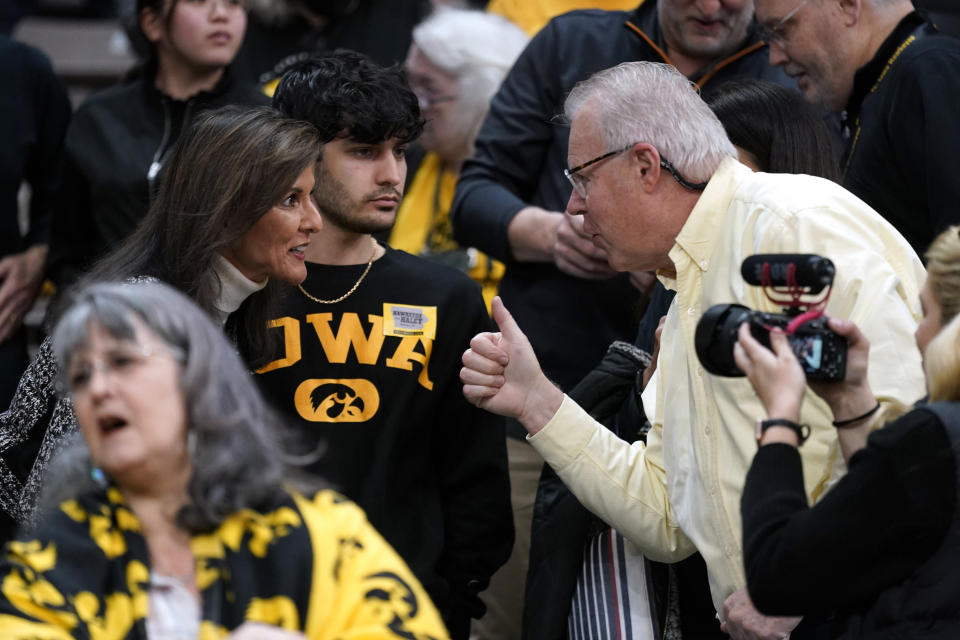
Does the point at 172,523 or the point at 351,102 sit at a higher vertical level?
the point at 351,102

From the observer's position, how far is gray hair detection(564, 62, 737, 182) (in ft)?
10.5

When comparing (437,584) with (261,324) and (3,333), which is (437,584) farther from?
(3,333)

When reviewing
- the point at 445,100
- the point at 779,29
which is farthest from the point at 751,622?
the point at 445,100

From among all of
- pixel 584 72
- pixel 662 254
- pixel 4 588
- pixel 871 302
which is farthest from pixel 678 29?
pixel 4 588

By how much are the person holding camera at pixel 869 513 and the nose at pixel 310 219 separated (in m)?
1.16

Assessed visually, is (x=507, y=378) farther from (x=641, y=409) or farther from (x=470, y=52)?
(x=470, y=52)

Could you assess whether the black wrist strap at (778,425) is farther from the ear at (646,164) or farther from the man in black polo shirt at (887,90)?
the man in black polo shirt at (887,90)

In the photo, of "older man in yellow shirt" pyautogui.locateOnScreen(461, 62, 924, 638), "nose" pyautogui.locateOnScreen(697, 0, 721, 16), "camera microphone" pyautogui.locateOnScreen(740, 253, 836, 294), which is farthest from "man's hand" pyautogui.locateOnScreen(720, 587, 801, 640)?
"nose" pyautogui.locateOnScreen(697, 0, 721, 16)

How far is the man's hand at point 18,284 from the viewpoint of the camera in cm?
472

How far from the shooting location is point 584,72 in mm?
4477

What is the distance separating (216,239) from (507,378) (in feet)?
2.46

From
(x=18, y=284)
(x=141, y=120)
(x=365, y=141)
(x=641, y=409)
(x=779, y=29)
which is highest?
(x=779, y=29)

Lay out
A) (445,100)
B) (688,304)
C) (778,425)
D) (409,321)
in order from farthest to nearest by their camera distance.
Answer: (445,100), (409,321), (688,304), (778,425)

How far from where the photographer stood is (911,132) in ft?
12.1
